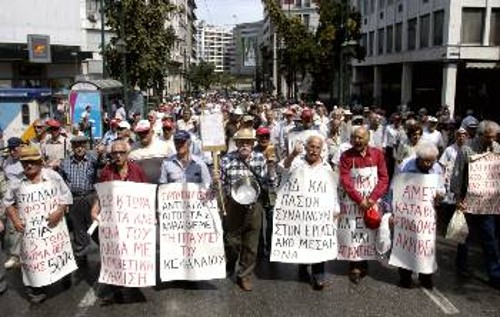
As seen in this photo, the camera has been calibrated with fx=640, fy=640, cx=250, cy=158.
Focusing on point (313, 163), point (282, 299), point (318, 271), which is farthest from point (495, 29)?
point (282, 299)

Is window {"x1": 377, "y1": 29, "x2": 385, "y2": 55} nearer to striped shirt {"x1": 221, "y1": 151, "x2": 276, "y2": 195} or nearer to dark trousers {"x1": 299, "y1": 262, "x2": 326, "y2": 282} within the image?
striped shirt {"x1": 221, "y1": 151, "x2": 276, "y2": 195}

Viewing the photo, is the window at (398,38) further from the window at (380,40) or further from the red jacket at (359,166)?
the red jacket at (359,166)

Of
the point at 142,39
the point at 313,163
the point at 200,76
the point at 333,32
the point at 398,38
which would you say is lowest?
the point at 313,163

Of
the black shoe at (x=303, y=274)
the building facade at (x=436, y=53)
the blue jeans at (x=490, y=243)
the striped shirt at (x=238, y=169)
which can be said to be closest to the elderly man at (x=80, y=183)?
the striped shirt at (x=238, y=169)

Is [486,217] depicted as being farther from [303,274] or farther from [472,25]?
[472,25]

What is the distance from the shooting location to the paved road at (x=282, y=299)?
663 centimetres

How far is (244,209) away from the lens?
736cm

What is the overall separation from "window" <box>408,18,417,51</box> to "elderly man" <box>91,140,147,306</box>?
3608 centimetres

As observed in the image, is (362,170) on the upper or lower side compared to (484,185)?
upper

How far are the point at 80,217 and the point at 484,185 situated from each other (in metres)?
4.88

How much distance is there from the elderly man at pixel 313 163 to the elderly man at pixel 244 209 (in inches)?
14.2

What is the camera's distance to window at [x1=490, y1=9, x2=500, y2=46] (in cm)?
3334

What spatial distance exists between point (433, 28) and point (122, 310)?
33135 mm

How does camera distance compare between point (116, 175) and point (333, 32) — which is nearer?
point (116, 175)
